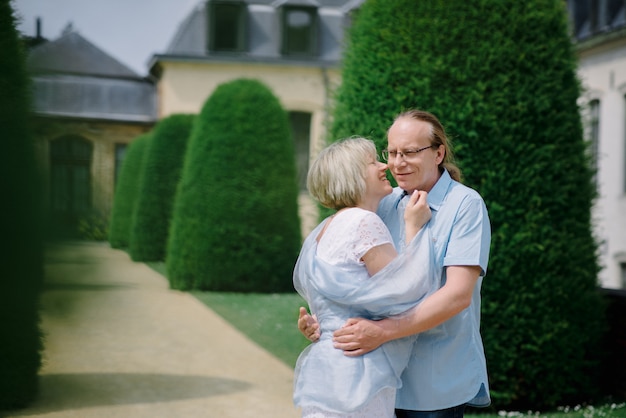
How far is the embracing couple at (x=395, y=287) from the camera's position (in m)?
2.14

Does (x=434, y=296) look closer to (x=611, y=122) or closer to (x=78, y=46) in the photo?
(x=78, y=46)

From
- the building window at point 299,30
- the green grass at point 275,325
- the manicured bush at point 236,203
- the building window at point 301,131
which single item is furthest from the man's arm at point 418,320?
the building window at point 299,30

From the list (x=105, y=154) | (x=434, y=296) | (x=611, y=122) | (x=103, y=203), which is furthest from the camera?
(x=611, y=122)

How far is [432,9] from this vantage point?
5473 mm

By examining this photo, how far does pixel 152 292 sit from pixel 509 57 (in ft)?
25.5

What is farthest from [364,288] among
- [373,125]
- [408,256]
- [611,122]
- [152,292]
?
[611,122]

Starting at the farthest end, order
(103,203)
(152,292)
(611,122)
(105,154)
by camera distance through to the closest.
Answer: (611,122), (152,292), (105,154), (103,203)

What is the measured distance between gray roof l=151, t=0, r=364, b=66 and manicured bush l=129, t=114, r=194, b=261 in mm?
6636

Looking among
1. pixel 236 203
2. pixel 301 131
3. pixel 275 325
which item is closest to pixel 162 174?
pixel 236 203

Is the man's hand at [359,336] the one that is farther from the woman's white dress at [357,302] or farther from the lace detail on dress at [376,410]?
the lace detail on dress at [376,410]

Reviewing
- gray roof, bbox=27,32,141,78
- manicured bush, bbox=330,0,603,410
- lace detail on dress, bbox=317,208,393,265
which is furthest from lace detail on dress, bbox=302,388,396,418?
manicured bush, bbox=330,0,603,410

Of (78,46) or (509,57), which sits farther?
(509,57)

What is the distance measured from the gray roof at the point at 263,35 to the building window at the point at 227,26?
0.20m

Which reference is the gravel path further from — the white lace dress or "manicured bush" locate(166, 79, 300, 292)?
"manicured bush" locate(166, 79, 300, 292)
